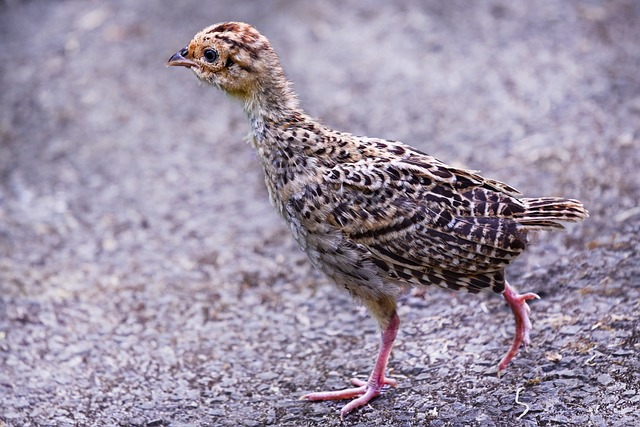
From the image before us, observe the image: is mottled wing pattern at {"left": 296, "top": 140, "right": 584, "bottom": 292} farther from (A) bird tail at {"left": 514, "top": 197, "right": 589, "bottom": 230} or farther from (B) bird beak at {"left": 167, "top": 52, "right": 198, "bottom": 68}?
(B) bird beak at {"left": 167, "top": 52, "right": 198, "bottom": 68}

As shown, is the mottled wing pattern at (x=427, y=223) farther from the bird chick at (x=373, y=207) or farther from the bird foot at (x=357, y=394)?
the bird foot at (x=357, y=394)

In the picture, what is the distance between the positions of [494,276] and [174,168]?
431 cm

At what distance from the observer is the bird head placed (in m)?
4.86

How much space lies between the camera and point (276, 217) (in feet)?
24.0

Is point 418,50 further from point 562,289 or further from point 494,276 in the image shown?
point 494,276

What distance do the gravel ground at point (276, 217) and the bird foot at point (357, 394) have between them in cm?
6

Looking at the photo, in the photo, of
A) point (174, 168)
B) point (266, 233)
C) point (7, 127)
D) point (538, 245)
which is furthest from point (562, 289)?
point (7, 127)

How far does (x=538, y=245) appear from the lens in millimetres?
6074

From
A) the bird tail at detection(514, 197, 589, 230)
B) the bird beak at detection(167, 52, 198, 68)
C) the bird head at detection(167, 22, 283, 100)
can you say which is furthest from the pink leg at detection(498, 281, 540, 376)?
the bird beak at detection(167, 52, 198, 68)

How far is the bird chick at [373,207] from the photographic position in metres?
4.54

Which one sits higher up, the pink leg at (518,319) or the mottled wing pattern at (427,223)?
the mottled wing pattern at (427,223)

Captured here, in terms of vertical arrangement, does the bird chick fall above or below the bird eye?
below

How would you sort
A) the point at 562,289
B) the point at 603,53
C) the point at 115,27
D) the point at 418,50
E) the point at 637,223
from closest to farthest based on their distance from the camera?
the point at 562,289, the point at 637,223, the point at 603,53, the point at 418,50, the point at 115,27

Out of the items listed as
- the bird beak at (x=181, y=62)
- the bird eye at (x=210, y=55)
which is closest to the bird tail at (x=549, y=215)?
the bird eye at (x=210, y=55)
